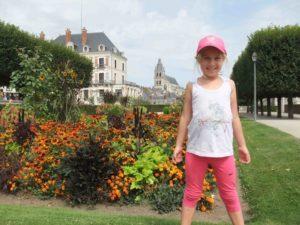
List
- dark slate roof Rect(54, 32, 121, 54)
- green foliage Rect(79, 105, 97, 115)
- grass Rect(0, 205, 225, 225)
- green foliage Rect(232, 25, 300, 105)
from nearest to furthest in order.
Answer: grass Rect(0, 205, 225, 225), green foliage Rect(79, 105, 97, 115), green foliage Rect(232, 25, 300, 105), dark slate roof Rect(54, 32, 121, 54)

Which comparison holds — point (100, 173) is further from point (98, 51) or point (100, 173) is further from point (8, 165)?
point (98, 51)

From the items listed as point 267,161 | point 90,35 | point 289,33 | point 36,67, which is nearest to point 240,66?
point 289,33

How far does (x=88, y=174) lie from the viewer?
5.77 meters

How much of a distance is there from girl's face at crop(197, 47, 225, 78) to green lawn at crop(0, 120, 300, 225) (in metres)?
1.80

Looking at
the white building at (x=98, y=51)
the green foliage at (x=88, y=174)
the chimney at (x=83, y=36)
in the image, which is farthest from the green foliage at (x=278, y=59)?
the chimney at (x=83, y=36)

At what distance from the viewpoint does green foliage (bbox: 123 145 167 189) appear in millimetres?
5840

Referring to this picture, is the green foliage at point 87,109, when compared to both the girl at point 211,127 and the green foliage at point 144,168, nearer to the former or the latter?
the green foliage at point 144,168

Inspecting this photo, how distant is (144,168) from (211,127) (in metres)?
2.76

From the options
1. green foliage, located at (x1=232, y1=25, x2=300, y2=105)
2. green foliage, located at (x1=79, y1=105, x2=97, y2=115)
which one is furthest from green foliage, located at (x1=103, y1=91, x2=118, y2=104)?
green foliage, located at (x1=232, y1=25, x2=300, y2=105)

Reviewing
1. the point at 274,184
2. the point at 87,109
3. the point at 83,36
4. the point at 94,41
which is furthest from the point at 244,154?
the point at 94,41

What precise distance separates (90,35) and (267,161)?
89154mm

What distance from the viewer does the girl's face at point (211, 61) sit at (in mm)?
3451

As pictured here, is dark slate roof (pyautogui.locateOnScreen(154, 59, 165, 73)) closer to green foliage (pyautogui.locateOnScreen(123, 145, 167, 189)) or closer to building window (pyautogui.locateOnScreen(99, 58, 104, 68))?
building window (pyautogui.locateOnScreen(99, 58, 104, 68))

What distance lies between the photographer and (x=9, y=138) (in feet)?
26.3
